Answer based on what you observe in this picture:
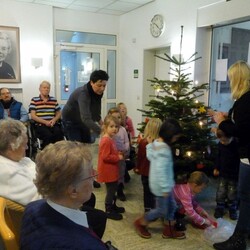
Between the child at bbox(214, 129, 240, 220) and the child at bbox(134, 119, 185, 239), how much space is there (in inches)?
25.4

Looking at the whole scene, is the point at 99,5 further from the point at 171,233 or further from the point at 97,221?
the point at 97,221

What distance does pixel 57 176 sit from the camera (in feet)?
3.15

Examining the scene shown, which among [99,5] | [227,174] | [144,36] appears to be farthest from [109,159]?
[99,5]

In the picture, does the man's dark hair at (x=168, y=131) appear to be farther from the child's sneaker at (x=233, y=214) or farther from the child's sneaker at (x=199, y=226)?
the child's sneaker at (x=233, y=214)

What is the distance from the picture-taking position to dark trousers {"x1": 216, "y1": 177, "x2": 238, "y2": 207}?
109 inches

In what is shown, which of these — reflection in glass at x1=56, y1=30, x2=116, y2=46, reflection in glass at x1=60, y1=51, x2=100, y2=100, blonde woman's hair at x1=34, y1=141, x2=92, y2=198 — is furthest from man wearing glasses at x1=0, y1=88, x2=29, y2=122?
blonde woman's hair at x1=34, y1=141, x2=92, y2=198

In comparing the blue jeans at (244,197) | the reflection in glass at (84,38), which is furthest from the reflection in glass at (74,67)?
the blue jeans at (244,197)

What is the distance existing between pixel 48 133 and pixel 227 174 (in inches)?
105

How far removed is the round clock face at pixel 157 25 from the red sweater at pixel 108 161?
10.1 ft

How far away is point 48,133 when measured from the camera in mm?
4254

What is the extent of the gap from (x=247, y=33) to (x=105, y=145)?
2.63 meters

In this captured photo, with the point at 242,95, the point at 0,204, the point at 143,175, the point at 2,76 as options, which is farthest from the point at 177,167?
the point at 2,76

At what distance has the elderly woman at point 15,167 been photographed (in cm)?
141

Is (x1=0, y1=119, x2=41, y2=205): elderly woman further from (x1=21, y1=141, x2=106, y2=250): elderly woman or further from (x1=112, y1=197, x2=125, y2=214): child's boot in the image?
(x1=112, y1=197, x2=125, y2=214): child's boot
